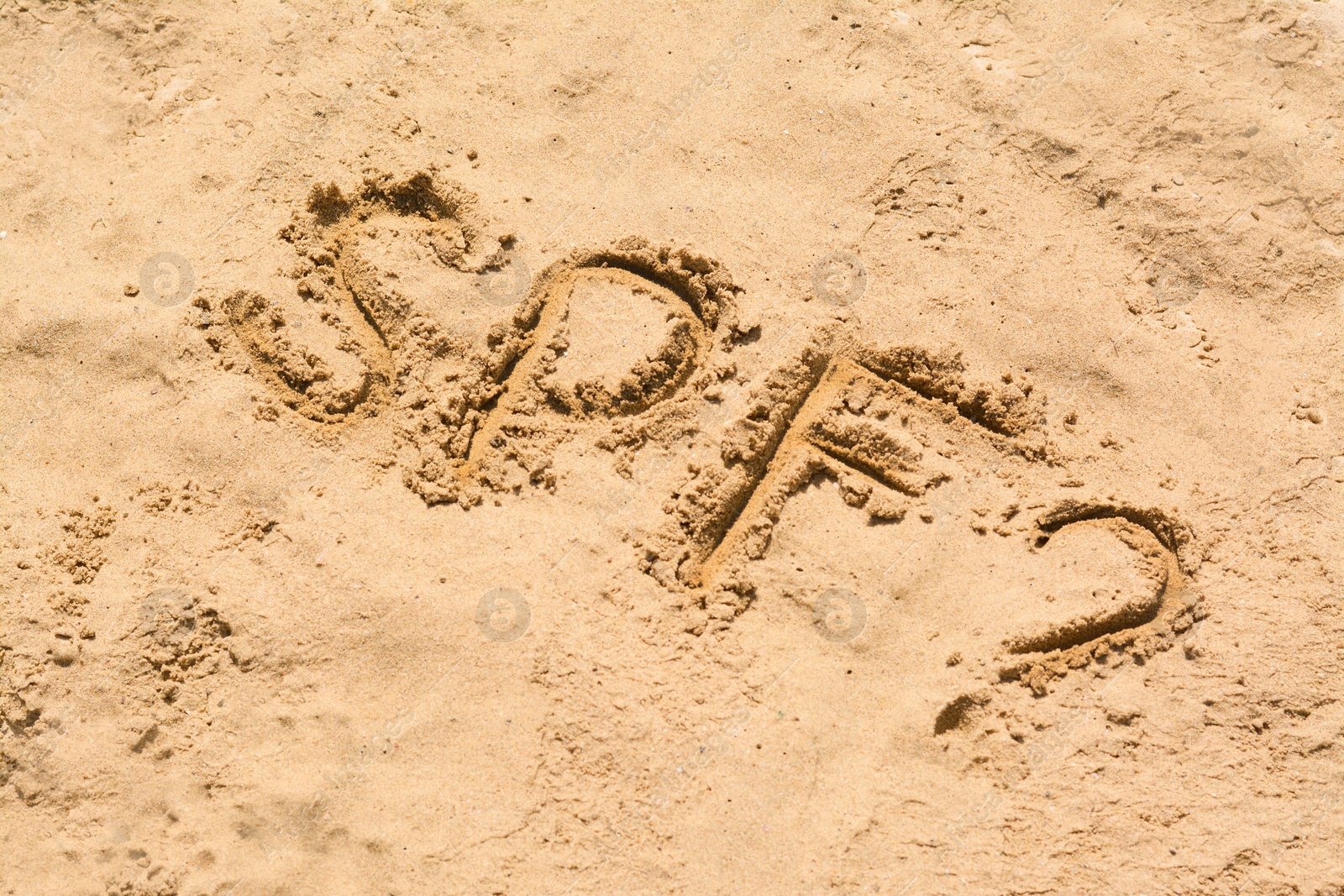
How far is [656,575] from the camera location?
3572 mm

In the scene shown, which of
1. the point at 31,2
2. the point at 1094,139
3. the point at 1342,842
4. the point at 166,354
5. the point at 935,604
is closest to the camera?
the point at 1342,842

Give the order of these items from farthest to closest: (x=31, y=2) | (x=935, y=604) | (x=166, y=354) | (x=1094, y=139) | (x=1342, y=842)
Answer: (x=31, y=2)
(x=1094, y=139)
(x=166, y=354)
(x=935, y=604)
(x=1342, y=842)

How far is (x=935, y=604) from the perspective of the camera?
355 centimetres

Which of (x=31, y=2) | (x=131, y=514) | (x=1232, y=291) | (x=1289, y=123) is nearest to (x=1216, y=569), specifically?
(x=1232, y=291)

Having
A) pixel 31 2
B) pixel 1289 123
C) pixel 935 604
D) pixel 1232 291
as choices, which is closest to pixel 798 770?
pixel 935 604

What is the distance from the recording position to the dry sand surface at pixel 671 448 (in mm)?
3332

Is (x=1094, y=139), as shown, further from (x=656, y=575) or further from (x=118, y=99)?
(x=118, y=99)

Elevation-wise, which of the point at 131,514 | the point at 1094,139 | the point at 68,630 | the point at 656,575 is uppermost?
the point at 1094,139

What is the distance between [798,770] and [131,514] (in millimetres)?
2673

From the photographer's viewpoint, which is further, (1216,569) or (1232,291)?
(1232,291)

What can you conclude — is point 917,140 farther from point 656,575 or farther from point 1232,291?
point 656,575

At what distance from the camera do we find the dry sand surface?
3332 mm

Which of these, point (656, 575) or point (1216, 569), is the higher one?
point (1216, 569)

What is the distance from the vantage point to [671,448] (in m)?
3.74
